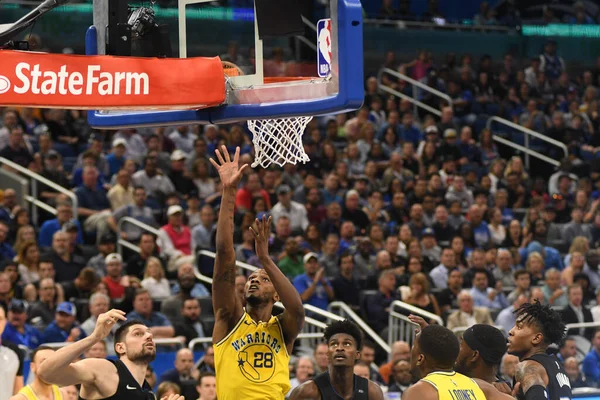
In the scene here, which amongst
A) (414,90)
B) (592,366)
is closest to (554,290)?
(592,366)

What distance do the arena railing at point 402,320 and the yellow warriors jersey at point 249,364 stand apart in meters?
5.56

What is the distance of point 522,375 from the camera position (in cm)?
663

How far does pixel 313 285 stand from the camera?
40.9 feet

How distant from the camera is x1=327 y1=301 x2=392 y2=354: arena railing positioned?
12.3 metres

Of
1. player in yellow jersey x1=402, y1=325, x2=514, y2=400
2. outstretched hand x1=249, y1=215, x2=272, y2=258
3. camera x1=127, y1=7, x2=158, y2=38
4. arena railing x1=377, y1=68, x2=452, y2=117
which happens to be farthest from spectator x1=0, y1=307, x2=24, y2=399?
arena railing x1=377, y1=68, x2=452, y2=117

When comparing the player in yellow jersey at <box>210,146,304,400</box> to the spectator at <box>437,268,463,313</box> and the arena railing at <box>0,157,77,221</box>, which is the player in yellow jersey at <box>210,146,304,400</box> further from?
the arena railing at <box>0,157,77,221</box>

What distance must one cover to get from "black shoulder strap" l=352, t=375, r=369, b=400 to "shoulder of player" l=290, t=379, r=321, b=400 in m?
0.24

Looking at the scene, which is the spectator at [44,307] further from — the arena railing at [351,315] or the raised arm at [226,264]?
the raised arm at [226,264]

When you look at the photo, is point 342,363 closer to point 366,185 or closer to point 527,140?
point 366,185

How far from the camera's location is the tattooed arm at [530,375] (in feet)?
21.5

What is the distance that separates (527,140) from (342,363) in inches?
488

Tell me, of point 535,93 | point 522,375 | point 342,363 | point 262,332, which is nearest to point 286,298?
point 262,332

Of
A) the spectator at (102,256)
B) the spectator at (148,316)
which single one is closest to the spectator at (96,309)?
the spectator at (148,316)

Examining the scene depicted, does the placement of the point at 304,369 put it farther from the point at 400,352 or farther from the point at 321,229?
the point at 321,229
